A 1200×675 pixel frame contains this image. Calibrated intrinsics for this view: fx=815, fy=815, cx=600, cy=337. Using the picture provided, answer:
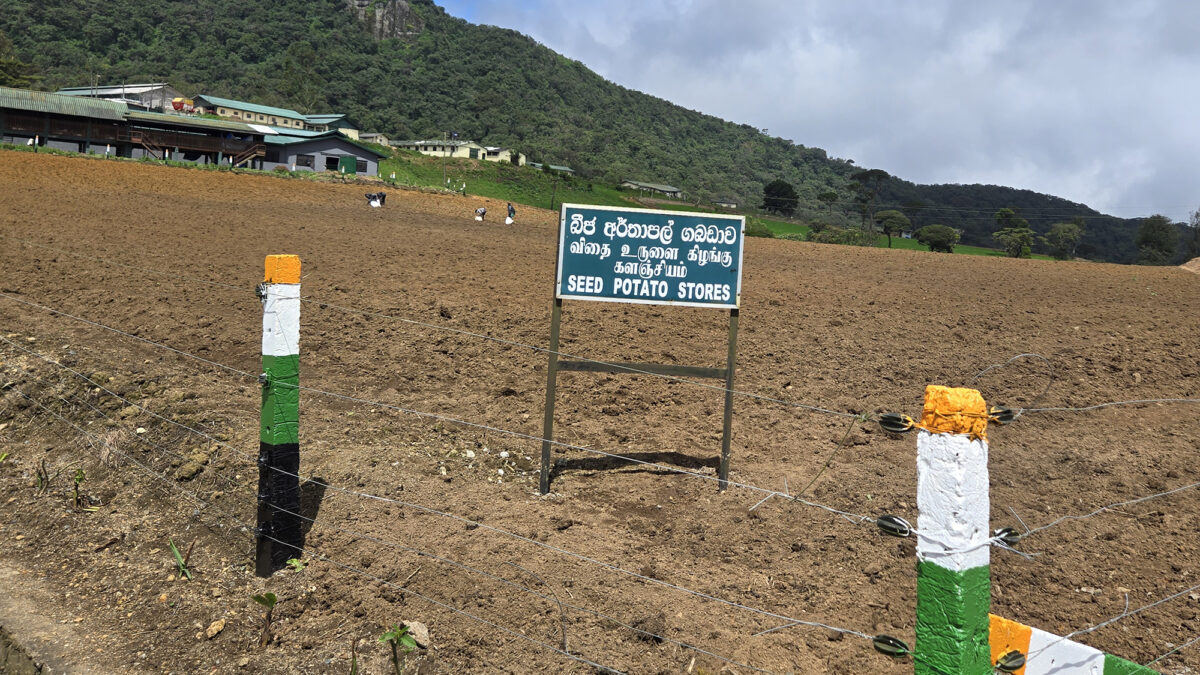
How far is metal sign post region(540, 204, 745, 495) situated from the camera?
20.4 ft

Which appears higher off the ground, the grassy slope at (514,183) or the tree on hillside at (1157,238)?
the grassy slope at (514,183)

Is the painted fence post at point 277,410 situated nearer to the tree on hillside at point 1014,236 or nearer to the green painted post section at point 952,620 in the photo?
the green painted post section at point 952,620

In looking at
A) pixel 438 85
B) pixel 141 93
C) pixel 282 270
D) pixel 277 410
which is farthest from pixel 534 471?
pixel 438 85

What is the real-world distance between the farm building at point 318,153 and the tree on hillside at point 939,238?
39205mm

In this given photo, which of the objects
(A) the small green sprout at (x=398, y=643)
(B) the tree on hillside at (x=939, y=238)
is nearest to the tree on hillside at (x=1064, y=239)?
(B) the tree on hillside at (x=939, y=238)

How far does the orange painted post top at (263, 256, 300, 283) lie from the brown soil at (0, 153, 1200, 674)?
1.59 meters

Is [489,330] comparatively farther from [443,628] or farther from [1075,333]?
[1075,333]

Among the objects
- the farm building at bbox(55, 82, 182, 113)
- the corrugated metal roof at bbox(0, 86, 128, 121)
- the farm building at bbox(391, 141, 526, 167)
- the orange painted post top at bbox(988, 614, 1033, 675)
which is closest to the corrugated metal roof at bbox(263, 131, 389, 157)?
the corrugated metal roof at bbox(0, 86, 128, 121)

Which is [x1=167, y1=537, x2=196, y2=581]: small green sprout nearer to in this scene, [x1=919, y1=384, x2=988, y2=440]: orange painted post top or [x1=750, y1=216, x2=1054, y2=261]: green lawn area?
[x1=919, y1=384, x2=988, y2=440]: orange painted post top

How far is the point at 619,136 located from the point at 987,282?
133071 mm

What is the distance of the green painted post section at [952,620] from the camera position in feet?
7.63

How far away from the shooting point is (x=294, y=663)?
4000mm

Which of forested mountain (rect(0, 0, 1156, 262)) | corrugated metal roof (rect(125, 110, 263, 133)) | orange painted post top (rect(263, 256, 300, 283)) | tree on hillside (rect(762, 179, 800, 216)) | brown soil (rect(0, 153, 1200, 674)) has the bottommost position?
brown soil (rect(0, 153, 1200, 674))

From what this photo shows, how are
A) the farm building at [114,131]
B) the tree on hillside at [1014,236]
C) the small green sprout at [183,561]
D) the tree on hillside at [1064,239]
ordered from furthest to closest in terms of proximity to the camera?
the tree on hillside at [1064,239]
the farm building at [114,131]
the tree on hillside at [1014,236]
the small green sprout at [183,561]
